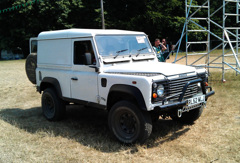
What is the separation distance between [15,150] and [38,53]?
3008 millimetres

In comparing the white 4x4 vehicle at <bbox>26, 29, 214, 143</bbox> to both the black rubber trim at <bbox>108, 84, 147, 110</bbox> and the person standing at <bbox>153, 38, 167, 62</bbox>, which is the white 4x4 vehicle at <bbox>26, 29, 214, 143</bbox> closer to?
the black rubber trim at <bbox>108, 84, 147, 110</bbox>

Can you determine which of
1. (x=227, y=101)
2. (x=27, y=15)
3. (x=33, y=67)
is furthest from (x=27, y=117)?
(x=27, y=15)

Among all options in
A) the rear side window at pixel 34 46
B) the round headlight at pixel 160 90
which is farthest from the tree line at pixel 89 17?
the round headlight at pixel 160 90

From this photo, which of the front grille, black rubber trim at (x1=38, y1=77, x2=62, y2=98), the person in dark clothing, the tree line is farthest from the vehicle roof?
A: the tree line

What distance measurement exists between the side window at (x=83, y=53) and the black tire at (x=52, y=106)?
127 cm

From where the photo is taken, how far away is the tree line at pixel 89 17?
33375 millimetres

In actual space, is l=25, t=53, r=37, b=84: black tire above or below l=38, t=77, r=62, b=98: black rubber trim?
above

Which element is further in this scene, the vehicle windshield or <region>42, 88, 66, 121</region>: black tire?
<region>42, 88, 66, 121</region>: black tire

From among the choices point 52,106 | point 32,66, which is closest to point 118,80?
point 52,106

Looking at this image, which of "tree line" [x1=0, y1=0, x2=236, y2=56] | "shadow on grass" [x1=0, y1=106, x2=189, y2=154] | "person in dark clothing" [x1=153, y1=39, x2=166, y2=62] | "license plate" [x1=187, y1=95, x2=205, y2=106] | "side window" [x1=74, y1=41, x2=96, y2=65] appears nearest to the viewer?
"license plate" [x1=187, y1=95, x2=205, y2=106]

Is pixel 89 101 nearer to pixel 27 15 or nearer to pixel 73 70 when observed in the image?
pixel 73 70

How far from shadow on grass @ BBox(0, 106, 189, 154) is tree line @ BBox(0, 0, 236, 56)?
Result: 2643 cm

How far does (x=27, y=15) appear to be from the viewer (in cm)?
3672

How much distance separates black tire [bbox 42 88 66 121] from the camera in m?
6.60
